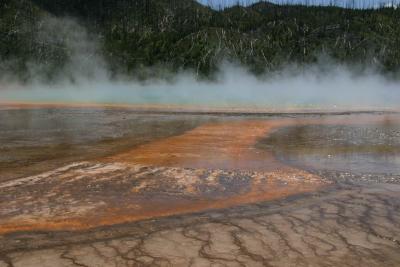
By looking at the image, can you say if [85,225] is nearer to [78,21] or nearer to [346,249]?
[346,249]

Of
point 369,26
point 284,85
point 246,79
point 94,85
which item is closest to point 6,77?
point 94,85

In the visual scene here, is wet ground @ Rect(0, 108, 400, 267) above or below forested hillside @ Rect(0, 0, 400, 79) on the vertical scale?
below

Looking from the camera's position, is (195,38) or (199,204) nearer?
(199,204)

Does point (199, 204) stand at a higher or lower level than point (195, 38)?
lower

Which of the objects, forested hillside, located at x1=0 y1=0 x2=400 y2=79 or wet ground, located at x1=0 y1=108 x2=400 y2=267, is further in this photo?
forested hillside, located at x1=0 y1=0 x2=400 y2=79

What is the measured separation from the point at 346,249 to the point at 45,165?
5.16m

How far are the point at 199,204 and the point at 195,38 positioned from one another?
60691mm

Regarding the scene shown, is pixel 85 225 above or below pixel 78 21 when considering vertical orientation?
below

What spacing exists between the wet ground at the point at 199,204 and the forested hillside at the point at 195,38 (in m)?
51.7

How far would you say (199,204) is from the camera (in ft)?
18.2

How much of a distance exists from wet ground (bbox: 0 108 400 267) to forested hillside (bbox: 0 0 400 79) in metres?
51.7

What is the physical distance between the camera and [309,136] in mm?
12055

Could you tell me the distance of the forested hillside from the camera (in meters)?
61.6

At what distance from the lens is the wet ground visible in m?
4.05
